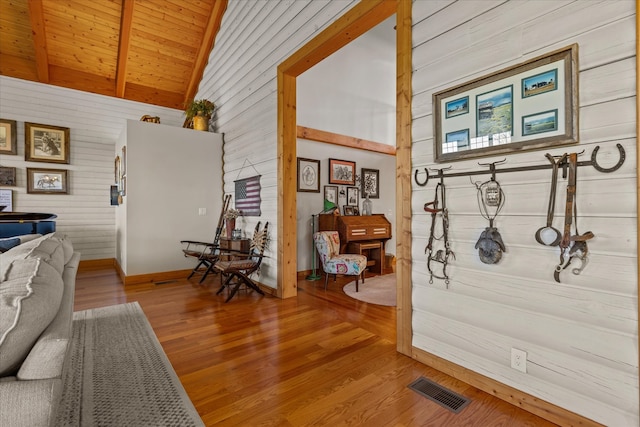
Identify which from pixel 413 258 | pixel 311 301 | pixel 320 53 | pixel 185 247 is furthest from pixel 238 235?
pixel 413 258

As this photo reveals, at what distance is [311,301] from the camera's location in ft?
12.5

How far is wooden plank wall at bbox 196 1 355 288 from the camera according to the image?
365 cm

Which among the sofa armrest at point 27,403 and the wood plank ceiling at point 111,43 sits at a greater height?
the wood plank ceiling at point 111,43

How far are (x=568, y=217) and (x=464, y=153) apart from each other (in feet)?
2.21

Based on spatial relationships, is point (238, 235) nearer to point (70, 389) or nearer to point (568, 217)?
point (70, 389)

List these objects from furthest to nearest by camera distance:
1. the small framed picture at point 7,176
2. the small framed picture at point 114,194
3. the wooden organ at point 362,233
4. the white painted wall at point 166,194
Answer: the small framed picture at point 114,194 < the small framed picture at point 7,176 < the wooden organ at point 362,233 < the white painted wall at point 166,194

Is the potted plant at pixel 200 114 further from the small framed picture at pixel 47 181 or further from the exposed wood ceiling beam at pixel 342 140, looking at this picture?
the small framed picture at pixel 47 181

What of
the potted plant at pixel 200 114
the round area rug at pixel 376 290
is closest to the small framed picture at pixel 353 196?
the round area rug at pixel 376 290

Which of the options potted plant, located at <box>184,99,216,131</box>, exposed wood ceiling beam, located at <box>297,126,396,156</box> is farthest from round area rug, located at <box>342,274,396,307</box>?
potted plant, located at <box>184,99,216,131</box>

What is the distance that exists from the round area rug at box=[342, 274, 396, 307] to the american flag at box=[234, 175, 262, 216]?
1.73 metres

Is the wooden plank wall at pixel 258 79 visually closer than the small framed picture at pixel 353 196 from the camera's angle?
Yes

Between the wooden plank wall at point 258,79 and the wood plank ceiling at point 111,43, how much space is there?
26.5 inches

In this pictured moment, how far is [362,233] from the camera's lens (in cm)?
523

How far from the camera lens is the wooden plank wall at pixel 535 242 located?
4.66 ft
